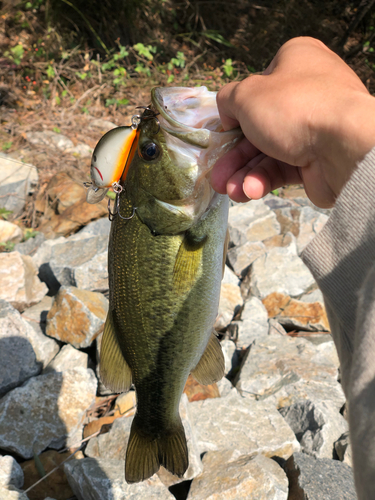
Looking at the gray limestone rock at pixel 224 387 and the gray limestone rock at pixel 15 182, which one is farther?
the gray limestone rock at pixel 15 182

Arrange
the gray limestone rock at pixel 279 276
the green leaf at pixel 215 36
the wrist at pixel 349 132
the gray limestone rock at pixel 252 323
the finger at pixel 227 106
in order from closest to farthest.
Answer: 1. the wrist at pixel 349 132
2. the finger at pixel 227 106
3. the gray limestone rock at pixel 252 323
4. the gray limestone rock at pixel 279 276
5. the green leaf at pixel 215 36

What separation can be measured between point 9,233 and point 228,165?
399 centimetres

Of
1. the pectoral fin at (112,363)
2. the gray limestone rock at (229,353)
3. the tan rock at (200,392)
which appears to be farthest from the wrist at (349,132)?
the gray limestone rock at (229,353)

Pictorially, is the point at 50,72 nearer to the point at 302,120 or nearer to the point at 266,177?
the point at 266,177

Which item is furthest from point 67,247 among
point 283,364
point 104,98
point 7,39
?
point 7,39

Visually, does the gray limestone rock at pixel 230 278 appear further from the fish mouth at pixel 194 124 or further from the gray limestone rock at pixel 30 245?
the fish mouth at pixel 194 124

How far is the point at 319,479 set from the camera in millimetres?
2520

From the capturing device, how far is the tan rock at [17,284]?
404cm

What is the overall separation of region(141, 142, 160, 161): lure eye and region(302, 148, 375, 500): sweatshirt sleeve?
0.85 metres

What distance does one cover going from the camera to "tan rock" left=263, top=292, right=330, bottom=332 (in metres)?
4.16

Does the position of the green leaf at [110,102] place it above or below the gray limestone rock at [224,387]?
below

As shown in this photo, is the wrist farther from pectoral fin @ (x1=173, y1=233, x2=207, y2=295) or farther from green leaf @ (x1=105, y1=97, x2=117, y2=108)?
green leaf @ (x1=105, y1=97, x2=117, y2=108)

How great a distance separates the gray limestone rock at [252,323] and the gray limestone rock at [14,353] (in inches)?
71.0

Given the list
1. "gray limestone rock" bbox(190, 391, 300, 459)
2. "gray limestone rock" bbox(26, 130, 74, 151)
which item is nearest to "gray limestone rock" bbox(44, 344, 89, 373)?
"gray limestone rock" bbox(190, 391, 300, 459)
